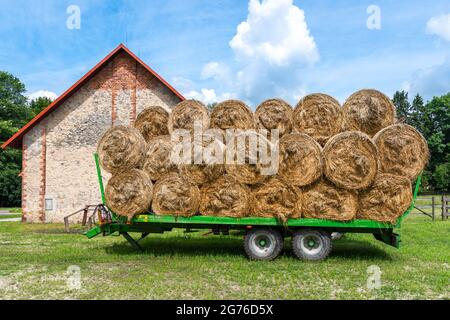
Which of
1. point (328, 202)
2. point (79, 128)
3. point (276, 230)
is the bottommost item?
point (276, 230)

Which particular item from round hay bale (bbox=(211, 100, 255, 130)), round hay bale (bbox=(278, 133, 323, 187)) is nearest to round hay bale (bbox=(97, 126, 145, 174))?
round hay bale (bbox=(211, 100, 255, 130))

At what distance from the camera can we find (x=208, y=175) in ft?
29.1

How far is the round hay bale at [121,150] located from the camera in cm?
922

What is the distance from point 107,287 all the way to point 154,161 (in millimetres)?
2998

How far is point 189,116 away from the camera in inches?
374

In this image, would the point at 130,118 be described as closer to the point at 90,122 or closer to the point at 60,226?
the point at 90,122

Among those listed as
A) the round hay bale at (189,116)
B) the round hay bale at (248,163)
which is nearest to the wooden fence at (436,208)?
the round hay bale at (248,163)

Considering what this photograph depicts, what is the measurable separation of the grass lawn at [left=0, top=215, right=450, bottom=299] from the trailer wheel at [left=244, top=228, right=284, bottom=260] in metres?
0.25

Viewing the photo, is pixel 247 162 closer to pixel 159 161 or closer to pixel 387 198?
pixel 159 161

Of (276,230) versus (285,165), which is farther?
(276,230)

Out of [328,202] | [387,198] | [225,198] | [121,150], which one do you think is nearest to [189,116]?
[121,150]

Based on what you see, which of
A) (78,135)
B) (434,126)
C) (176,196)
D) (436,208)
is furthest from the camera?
(434,126)

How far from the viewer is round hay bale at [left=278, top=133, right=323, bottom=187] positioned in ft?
27.8

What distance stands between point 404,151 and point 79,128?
46.3 ft
